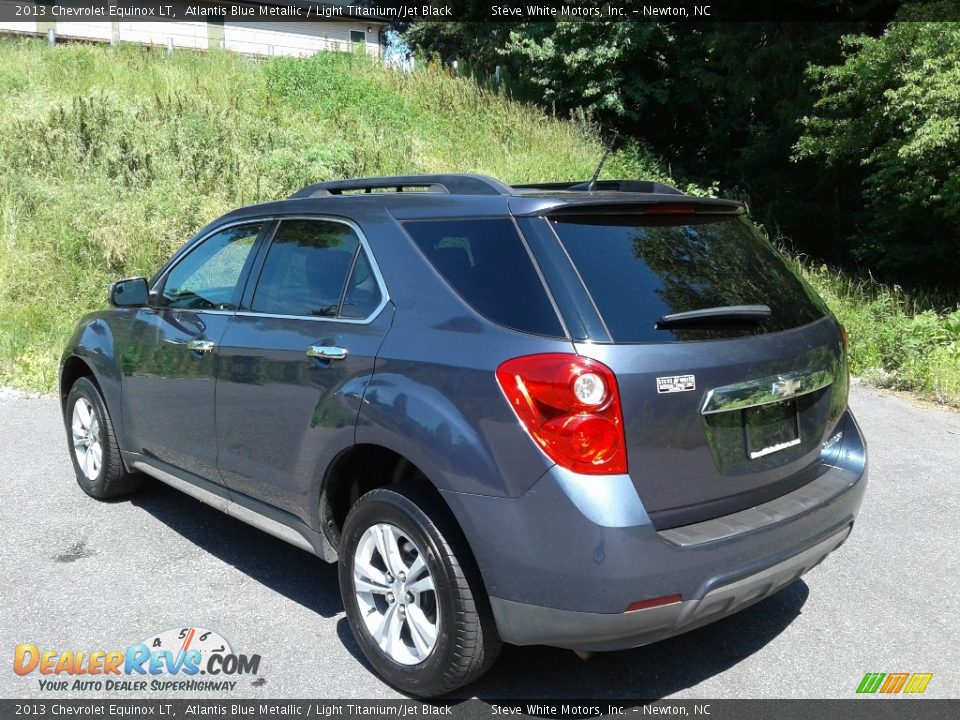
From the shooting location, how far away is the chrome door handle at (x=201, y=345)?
4051mm

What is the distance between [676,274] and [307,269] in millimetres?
1599

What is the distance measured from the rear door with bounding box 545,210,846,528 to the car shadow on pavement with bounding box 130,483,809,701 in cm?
79

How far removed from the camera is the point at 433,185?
3645 millimetres

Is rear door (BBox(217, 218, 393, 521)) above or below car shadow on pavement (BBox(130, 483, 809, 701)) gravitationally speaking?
above

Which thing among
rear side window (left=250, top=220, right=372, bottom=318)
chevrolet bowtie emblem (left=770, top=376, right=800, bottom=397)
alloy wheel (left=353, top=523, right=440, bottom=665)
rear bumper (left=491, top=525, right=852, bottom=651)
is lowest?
alloy wheel (left=353, top=523, right=440, bottom=665)

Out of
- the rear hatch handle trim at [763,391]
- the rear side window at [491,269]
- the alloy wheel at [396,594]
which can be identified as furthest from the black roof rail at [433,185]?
the alloy wheel at [396,594]

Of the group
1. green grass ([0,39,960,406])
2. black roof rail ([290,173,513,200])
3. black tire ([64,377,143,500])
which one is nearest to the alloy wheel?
black roof rail ([290,173,513,200])

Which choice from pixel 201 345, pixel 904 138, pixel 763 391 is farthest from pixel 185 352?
pixel 904 138

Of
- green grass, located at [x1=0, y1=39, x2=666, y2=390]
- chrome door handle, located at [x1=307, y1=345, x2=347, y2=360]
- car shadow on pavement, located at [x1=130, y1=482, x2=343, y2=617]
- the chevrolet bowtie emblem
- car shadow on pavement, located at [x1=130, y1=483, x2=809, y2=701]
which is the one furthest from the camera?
green grass, located at [x1=0, y1=39, x2=666, y2=390]

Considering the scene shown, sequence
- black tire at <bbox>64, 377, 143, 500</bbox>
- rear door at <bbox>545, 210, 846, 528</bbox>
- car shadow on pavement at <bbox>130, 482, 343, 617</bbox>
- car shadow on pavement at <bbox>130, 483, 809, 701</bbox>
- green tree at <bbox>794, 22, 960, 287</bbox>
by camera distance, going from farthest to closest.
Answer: green tree at <bbox>794, 22, 960, 287</bbox>
black tire at <bbox>64, 377, 143, 500</bbox>
car shadow on pavement at <bbox>130, 482, 343, 617</bbox>
car shadow on pavement at <bbox>130, 483, 809, 701</bbox>
rear door at <bbox>545, 210, 846, 528</bbox>

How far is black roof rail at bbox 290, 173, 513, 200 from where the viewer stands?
336 centimetres

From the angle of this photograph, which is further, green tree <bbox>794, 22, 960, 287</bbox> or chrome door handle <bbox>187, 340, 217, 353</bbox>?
green tree <bbox>794, 22, 960, 287</bbox>

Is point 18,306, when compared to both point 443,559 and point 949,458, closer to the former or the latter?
point 443,559

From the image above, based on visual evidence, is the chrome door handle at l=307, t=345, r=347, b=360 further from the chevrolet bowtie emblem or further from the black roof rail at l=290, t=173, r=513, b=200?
the chevrolet bowtie emblem
